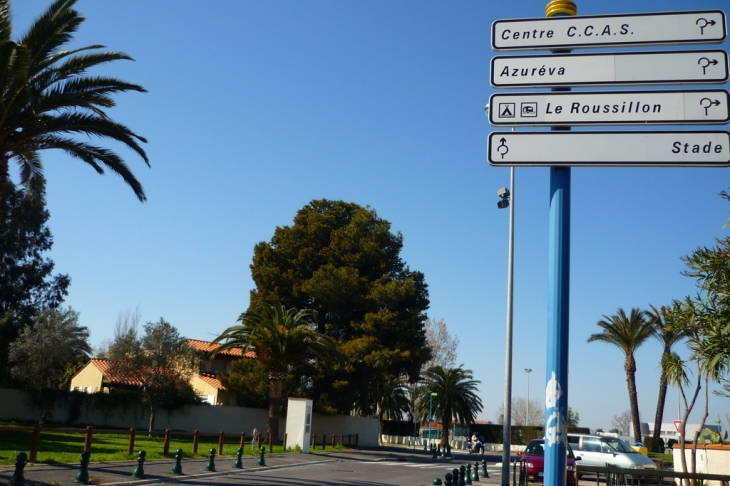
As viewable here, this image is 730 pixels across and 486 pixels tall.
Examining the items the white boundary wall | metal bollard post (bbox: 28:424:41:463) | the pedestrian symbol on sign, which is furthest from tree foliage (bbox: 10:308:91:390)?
the pedestrian symbol on sign

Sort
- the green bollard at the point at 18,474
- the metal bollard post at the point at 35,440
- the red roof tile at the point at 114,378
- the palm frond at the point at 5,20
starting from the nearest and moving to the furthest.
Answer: the green bollard at the point at 18,474 → the palm frond at the point at 5,20 → the metal bollard post at the point at 35,440 → the red roof tile at the point at 114,378

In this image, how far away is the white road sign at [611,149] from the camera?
5.21m

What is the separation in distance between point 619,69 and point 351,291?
40.1 m

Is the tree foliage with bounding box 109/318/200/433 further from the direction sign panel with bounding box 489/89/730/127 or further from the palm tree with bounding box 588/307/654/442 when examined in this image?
the direction sign panel with bounding box 489/89/730/127

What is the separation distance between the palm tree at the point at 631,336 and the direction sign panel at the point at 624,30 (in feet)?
132

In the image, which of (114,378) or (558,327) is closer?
(558,327)

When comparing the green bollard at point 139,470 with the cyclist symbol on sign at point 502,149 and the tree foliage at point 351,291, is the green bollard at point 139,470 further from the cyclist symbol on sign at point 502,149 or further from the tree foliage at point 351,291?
the tree foliage at point 351,291

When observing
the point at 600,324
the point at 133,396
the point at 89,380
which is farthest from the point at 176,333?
the point at 600,324

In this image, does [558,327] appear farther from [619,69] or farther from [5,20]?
[5,20]

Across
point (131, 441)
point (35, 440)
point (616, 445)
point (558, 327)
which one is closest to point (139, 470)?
point (35, 440)

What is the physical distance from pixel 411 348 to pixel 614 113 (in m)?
40.9

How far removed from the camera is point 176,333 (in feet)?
139

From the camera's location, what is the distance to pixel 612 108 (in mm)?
5434

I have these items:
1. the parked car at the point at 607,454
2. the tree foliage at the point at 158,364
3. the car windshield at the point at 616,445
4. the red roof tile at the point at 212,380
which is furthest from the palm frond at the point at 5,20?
the red roof tile at the point at 212,380
